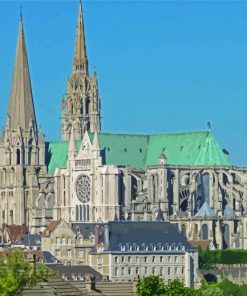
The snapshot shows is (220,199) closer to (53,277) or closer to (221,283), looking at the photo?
(221,283)

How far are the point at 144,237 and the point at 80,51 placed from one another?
200 ft

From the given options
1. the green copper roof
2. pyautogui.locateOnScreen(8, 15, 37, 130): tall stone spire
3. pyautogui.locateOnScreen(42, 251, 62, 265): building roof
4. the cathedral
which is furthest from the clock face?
pyautogui.locateOnScreen(42, 251, 62, 265): building roof

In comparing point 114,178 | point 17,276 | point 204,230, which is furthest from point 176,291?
point 114,178

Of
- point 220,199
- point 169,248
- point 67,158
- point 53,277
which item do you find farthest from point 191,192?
point 53,277

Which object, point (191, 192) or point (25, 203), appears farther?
point (25, 203)

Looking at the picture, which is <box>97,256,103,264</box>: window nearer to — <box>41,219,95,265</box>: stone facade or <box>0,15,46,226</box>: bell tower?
<box>41,219,95,265</box>: stone facade

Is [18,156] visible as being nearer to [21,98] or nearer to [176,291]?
[21,98]

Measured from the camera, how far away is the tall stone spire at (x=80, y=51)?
192m

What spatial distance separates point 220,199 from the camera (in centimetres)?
16638

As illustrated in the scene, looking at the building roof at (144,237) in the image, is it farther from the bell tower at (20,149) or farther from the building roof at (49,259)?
the bell tower at (20,149)

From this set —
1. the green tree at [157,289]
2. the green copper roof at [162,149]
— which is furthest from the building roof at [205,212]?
the green tree at [157,289]

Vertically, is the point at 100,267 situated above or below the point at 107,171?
below

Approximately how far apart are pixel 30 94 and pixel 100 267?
55.3m

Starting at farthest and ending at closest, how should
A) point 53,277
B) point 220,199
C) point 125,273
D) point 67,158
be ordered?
1. point 67,158
2. point 220,199
3. point 125,273
4. point 53,277
